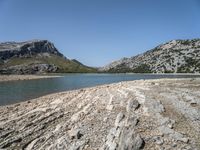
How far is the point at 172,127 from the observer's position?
19969 mm

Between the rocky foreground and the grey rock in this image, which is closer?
the grey rock

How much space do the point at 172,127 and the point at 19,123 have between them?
11.6 m

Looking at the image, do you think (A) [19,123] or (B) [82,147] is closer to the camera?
(B) [82,147]

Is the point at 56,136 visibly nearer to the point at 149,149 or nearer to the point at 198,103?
the point at 149,149

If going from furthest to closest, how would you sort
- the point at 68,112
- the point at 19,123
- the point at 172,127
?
1. the point at 68,112
2. the point at 19,123
3. the point at 172,127

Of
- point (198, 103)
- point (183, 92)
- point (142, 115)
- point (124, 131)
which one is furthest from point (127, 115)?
point (183, 92)

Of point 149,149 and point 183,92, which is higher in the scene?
point 183,92

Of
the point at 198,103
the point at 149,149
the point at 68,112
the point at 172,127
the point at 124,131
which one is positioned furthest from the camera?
the point at 198,103

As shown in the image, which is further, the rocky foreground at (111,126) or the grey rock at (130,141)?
the rocky foreground at (111,126)

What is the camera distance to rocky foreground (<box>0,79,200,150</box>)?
17531mm

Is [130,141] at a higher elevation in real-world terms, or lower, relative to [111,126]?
lower

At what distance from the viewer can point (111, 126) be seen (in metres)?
20.1

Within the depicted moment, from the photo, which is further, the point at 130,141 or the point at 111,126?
the point at 111,126

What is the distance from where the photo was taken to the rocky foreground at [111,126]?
1753 centimetres
